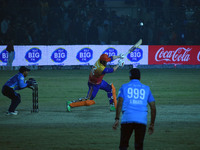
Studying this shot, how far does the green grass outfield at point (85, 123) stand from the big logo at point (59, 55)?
342 inches

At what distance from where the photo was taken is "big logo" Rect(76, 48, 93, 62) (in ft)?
88.8

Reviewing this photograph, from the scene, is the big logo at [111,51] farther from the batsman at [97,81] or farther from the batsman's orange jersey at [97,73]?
the batsman's orange jersey at [97,73]

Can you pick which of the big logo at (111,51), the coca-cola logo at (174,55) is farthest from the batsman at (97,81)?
the coca-cola logo at (174,55)

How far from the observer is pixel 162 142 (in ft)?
28.3

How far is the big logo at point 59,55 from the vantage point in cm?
2691

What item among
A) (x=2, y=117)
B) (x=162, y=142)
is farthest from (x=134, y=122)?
(x=2, y=117)

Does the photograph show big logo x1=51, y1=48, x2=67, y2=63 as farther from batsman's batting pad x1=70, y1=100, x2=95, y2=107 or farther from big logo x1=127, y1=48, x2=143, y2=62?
batsman's batting pad x1=70, y1=100, x2=95, y2=107

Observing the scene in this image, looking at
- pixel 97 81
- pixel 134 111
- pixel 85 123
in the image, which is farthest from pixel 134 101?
pixel 97 81

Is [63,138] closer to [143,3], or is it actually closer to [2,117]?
[2,117]

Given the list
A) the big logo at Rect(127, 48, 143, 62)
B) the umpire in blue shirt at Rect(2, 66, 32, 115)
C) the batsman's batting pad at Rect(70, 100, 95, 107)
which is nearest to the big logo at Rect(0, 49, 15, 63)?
the big logo at Rect(127, 48, 143, 62)

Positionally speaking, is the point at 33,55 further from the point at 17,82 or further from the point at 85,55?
the point at 17,82

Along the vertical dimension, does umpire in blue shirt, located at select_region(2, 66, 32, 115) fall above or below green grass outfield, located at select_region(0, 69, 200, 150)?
above

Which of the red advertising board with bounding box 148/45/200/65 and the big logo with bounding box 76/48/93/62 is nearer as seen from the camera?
the big logo with bounding box 76/48/93/62

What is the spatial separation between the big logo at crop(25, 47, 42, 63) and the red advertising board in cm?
815
